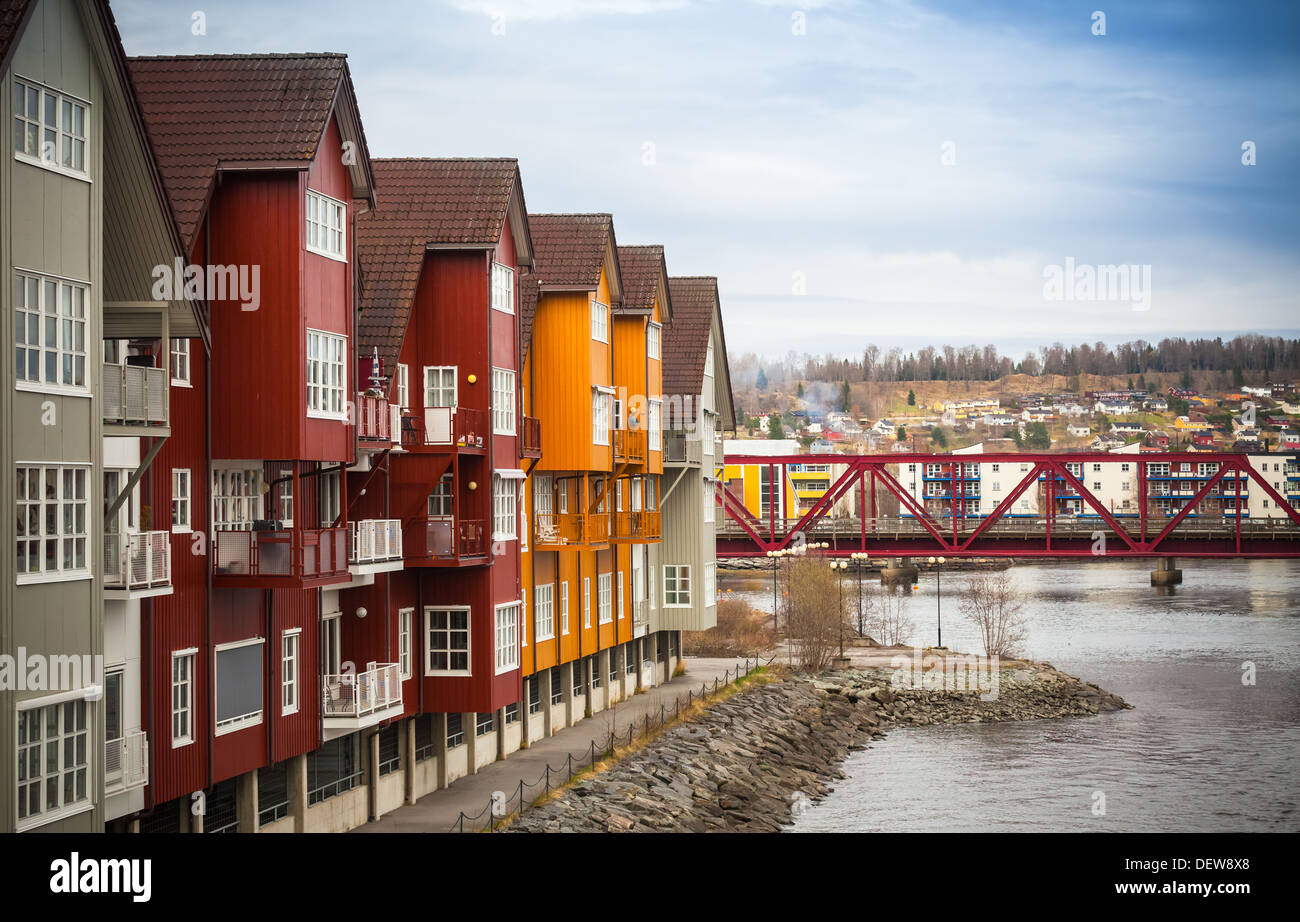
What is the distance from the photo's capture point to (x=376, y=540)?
30625 millimetres

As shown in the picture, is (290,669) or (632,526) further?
(632,526)

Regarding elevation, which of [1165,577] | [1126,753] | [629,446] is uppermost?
[629,446]

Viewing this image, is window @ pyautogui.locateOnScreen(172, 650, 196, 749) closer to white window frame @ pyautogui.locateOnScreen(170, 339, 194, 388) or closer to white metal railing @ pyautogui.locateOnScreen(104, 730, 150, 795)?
white metal railing @ pyautogui.locateOnScreen(104, 730, 150, 795)

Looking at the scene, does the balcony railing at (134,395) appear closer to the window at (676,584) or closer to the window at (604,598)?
the window at (604,598)

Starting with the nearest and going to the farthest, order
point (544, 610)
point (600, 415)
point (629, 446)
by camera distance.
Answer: point (544, 610) < point (600, 415) < point (629, 446)

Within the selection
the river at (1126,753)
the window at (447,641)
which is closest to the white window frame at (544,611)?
the window at (447,641)

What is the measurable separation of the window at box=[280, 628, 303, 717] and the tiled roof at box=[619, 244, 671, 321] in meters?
24.4

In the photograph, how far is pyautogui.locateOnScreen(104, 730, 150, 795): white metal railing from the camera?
21906 millimetres

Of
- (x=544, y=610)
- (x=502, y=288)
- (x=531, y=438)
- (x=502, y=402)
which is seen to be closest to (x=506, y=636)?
(x=502, y=402)

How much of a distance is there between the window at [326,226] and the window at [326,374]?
1.65 m

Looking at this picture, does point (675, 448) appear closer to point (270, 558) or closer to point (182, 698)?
point (270, 558)

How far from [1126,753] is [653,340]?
2447 centimetres

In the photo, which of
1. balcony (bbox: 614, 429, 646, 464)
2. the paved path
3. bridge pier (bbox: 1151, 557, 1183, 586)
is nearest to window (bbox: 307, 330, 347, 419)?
the paved path

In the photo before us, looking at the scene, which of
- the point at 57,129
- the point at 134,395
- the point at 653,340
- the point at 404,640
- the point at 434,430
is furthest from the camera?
the point at 653,340
